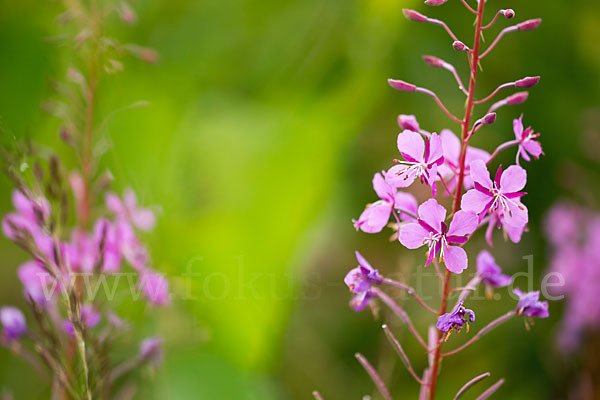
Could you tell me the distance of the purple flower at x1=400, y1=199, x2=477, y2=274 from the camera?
1.44 ft

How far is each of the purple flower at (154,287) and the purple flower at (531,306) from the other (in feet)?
1.19

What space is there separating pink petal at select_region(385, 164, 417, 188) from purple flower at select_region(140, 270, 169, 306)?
12.7 inches

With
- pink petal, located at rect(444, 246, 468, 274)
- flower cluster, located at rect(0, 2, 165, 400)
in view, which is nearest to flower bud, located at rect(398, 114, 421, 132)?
pink petal, located at rect(444, 246, 468, 274)

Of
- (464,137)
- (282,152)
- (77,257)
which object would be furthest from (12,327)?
(282,152)

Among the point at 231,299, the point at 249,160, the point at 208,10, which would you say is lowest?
the point at 231,299

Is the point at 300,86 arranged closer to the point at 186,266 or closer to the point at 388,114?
the point at 388,114

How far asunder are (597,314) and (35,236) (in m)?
0.91

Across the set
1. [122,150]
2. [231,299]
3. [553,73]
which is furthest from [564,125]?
[122,150]

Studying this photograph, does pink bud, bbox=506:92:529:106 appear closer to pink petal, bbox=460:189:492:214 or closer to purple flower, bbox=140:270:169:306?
pink petal, bbox=460:189:492:214

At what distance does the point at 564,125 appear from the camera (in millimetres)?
1368

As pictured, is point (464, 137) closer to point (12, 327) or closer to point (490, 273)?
point (490, 273)

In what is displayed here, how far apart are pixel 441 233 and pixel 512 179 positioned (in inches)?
2.6

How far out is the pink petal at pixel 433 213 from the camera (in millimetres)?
446

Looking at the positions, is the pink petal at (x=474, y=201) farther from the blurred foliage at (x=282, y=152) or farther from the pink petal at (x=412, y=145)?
the blurred foliage at (x=282, y=152)
